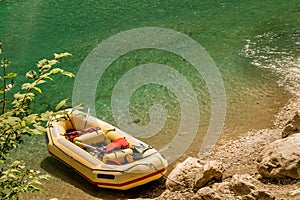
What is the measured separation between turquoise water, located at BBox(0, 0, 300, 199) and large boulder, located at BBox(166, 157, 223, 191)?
873mm

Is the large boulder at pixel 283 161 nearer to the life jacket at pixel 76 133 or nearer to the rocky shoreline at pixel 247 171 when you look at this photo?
the rocky shoreline at pixel 247 171

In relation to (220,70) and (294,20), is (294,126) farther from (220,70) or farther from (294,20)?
(294,20)

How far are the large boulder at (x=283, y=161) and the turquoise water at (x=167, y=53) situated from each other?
91.5 inches

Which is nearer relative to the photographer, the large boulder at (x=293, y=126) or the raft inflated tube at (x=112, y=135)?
the large boulder at (x=293, y=126)

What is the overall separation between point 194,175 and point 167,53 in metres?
7.34

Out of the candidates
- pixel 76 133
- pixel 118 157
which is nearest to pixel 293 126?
pixel 118 157

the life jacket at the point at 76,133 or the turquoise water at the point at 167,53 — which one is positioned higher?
the turquoise water at the point at 167,53

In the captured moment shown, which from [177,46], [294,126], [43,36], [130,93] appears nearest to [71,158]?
[130,93]

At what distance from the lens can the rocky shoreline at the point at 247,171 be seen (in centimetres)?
627

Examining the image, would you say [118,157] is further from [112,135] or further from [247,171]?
[247,171]

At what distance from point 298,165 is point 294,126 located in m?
1.65

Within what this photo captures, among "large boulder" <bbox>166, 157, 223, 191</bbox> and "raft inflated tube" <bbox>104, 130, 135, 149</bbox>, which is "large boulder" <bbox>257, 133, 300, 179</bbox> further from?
"raft inflated tube" <bbox>104, 130, 135, 149</bbox>

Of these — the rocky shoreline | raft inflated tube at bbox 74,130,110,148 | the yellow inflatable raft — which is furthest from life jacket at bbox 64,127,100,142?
the rocky shoreline

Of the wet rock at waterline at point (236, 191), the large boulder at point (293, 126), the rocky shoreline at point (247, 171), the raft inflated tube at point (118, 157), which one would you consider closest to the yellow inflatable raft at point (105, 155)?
the raft inflated tube at point (118, 157)
